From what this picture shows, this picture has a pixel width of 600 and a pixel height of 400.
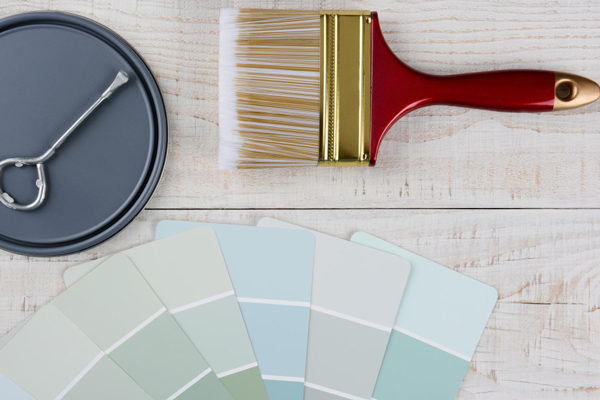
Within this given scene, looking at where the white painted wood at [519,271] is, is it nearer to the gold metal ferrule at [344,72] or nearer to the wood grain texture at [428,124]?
the wood grain texture at [428,124]

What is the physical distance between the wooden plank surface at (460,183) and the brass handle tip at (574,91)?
0.05 meters

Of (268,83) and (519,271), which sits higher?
(268,83)

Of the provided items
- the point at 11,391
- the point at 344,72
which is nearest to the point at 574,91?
the point at 344,72

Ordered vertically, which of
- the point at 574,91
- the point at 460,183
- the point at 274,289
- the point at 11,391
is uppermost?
the point at 574,91

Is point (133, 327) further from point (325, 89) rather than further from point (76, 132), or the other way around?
point (325, 89)

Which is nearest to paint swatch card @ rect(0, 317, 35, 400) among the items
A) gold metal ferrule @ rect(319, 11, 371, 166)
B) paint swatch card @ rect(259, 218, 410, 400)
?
paint swatch card @ rect(259, 218, 410, 400)

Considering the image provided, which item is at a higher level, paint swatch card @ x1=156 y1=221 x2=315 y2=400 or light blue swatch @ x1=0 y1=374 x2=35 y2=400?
paint swatch card @ x1=156 y1=221 x2=315 y2=400

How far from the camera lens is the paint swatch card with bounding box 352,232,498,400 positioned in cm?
62

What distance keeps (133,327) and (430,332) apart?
0.37m

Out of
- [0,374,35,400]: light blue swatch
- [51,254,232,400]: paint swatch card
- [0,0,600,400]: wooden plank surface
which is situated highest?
[0,0,600,400]: wooden plank surface

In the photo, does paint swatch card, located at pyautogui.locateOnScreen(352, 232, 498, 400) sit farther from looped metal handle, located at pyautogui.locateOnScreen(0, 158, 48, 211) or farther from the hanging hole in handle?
looped metal handle, located at pyautogui.locateOnScreen(0, 158, 48, 211)

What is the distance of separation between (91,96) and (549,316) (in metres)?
0.65

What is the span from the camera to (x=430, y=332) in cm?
62

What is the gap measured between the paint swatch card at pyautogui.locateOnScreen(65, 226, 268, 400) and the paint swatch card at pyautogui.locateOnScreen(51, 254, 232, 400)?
0.5 inches
